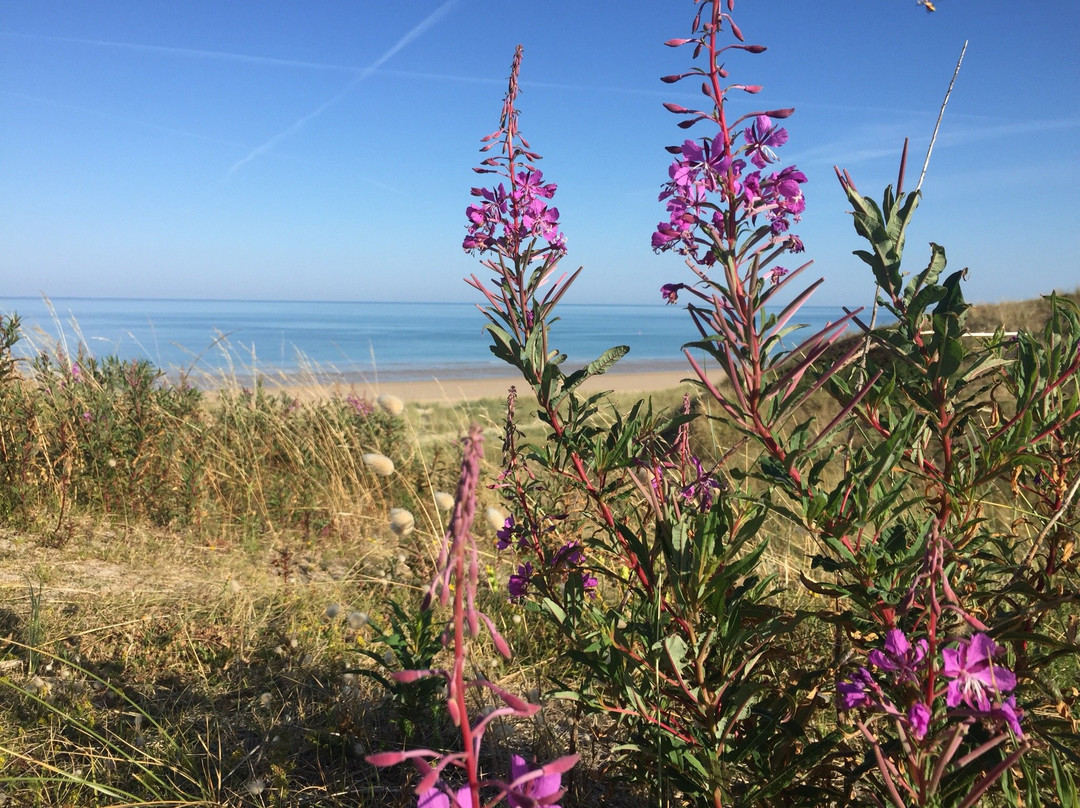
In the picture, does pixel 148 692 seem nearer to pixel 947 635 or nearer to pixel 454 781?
pixel 454 781

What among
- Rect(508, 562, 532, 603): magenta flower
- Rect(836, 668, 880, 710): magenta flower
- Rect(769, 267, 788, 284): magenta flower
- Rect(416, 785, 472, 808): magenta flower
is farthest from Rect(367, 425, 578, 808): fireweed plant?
Rect(508, 562, 532, 603): magenta flower

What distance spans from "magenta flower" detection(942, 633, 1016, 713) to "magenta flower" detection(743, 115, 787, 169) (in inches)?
33.9

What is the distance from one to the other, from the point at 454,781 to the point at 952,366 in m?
1.26

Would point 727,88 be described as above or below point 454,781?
above

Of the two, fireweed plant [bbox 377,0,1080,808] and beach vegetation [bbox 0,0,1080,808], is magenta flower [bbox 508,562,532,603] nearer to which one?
beach vegetation [bbox 0,0,1080,808]

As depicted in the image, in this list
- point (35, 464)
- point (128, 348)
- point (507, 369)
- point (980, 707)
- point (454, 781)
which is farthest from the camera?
point (128, 348)

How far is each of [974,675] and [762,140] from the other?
3.08ft

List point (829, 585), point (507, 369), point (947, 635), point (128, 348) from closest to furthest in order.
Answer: point (947, 635) → point (829, 585) → point (507, 369) → point (128, 348)

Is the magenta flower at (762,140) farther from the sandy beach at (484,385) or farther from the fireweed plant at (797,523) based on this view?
the sandy beach at (484,385)

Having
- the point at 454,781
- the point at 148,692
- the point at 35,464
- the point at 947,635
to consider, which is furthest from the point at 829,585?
the point at 35,464

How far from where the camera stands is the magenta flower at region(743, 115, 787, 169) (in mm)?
1339

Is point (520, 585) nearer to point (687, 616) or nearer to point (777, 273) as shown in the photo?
point (687, 616)

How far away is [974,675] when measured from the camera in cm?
96

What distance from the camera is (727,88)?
4.32 feet
